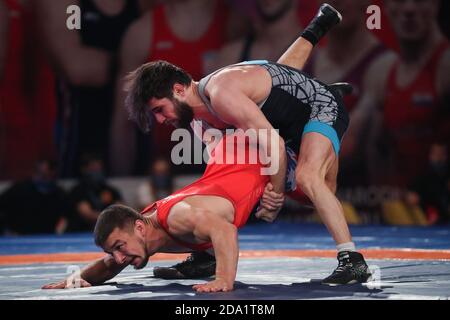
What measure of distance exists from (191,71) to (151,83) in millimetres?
5396

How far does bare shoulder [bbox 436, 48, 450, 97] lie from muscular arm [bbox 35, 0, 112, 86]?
12.5 feet

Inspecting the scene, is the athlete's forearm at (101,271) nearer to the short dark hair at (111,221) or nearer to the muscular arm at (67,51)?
the short dark hair at (111,221)

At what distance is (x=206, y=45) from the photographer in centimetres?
950

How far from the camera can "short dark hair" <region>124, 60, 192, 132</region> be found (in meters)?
4.02

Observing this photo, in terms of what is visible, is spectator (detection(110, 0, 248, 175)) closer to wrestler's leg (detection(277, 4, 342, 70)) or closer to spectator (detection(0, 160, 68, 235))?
spectator (detection(0, 160, 68, 235))

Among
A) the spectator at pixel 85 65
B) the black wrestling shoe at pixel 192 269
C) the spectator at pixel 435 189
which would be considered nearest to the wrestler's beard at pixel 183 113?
the black wrestling shoe at pixel 192 269

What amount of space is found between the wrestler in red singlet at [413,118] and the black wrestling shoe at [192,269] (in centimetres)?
520

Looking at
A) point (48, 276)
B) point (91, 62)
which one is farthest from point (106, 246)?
point (91, 62)

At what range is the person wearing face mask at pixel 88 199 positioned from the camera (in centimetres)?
868

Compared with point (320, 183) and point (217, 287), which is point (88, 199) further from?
point (217, 287)

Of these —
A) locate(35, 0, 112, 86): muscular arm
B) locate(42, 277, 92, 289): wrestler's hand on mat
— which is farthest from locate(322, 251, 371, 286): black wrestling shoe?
locate(35, 0, 112, 86): muscular arm

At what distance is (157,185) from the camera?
883 cm

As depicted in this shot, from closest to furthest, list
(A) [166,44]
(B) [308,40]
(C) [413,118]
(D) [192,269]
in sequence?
(D) [192,269], (B) [308,40], (C) [413,118], (A) [166,44]

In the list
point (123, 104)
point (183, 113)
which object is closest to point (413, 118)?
point (123, 104)
